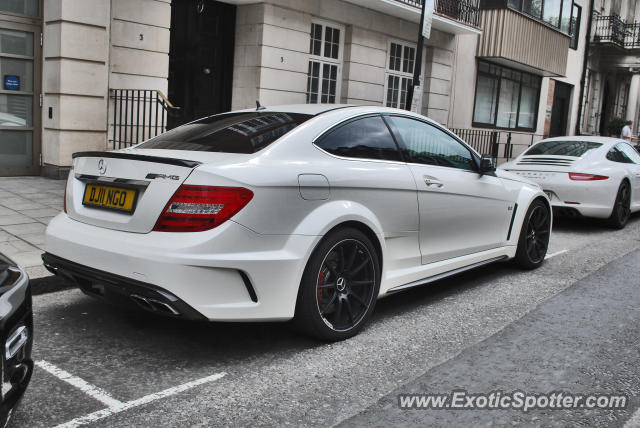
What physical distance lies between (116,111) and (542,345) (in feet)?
27.7

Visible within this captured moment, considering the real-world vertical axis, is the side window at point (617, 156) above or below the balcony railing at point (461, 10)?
below

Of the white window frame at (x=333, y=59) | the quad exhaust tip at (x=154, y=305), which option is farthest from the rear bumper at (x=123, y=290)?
the white window frame at (x=333, y=59)

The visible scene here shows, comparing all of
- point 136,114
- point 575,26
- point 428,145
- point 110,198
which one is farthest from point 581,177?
point 575,26

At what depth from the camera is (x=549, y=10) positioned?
2086 cm

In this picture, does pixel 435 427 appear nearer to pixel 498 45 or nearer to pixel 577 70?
pixel 498 45

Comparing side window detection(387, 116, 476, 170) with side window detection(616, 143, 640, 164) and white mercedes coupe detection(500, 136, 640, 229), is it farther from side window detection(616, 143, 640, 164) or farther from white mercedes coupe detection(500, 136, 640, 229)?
side window detection(616, 143, 640, 164)

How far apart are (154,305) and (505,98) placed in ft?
65.2

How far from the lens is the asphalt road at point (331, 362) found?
119 inches

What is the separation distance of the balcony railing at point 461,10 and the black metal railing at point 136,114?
8.77 meters

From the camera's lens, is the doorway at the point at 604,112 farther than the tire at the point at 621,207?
Yes

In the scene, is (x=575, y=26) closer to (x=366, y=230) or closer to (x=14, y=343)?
(x=366, y=230)

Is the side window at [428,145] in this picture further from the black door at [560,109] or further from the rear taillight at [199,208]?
the black door at [560,109]

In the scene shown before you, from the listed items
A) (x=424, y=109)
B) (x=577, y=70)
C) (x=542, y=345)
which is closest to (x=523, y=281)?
(x=542, y=345)

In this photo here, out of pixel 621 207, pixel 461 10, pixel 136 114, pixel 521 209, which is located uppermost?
pixel 461 10
